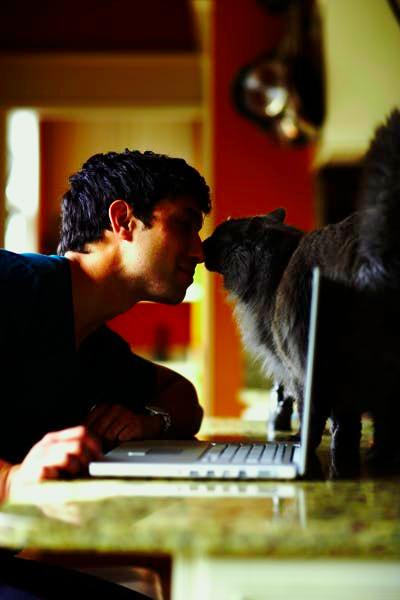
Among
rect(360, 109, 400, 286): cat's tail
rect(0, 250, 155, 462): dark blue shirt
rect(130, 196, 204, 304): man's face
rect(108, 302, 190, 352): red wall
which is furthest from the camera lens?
rect(108, 302, 190, 352): red wall

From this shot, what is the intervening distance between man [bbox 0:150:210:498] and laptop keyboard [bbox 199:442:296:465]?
0.70ft

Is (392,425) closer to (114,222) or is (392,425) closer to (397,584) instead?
(397,584)

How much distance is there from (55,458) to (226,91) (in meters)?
4.03

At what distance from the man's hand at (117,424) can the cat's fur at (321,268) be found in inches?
9.0

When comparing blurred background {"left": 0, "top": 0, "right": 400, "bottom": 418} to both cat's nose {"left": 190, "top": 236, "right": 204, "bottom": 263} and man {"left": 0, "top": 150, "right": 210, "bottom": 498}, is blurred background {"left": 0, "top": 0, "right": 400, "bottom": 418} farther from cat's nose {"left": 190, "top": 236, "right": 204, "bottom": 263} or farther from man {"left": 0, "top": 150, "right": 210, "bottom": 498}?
cat's nose {"left": 190, "top": 236, "right": 204, "bottom": 263}

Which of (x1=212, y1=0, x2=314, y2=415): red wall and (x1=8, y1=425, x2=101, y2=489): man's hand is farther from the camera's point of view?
(x1=212, y1=0, x2=314, y2=415): red wall

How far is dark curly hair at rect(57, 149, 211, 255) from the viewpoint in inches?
57.9

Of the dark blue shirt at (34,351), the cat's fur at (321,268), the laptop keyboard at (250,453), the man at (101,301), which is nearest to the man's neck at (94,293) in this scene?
the man at (101,301)

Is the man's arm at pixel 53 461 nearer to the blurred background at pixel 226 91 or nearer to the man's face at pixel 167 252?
the man's face at pixel 167 252

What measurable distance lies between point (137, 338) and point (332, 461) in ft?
25.4

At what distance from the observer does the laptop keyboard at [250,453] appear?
1067mm

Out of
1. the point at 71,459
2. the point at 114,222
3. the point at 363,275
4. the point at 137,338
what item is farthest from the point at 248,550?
the point at 137,338

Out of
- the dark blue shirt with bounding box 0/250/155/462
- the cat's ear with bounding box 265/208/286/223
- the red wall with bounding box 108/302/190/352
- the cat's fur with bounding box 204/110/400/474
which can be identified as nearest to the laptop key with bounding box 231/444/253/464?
the cat's fur with bounding box 204/110/400/474

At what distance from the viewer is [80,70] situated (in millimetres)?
5809
